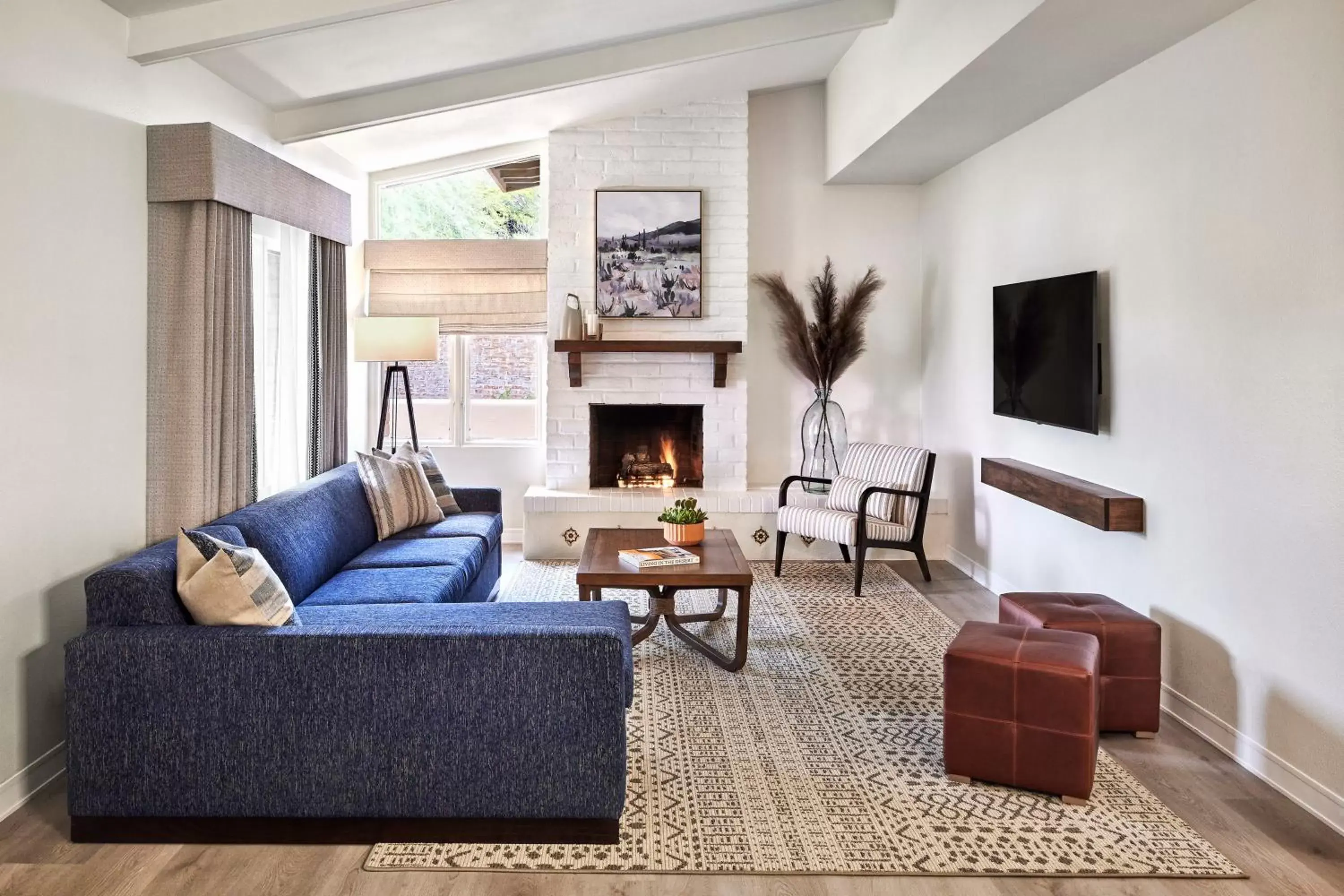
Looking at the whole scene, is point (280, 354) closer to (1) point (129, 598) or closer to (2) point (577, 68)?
(2) point (577, 68)

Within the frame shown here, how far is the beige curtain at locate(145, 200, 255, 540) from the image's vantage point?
134 inches

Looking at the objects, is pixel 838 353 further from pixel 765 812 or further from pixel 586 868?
pixel 586 868

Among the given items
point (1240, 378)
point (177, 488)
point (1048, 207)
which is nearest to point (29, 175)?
point (177, 488)

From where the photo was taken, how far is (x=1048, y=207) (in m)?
4.60

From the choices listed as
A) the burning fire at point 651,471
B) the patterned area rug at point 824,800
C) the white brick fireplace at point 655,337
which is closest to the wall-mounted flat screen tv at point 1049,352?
the patterned area rug at point 824,800

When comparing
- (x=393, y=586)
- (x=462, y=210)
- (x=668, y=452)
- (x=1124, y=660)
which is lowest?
(x=1124, y=660)

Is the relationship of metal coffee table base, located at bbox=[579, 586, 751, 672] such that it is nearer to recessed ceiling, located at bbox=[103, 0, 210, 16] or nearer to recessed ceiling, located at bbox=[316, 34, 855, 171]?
recessed ceiling, located at bbox=[103, 0, 210, 16]

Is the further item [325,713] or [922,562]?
[922,562]

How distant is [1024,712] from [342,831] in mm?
1922

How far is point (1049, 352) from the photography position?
4.38 m

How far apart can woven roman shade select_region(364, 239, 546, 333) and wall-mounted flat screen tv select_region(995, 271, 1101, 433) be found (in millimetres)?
3020

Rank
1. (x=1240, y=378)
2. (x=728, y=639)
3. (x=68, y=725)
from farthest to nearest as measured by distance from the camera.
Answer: (x=728, y=639) → (x=1240, y=378) → (x=68, y=725)

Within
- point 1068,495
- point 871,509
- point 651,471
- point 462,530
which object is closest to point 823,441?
point 871,509

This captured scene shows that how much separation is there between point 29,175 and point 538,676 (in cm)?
202
